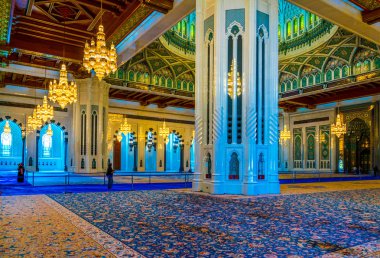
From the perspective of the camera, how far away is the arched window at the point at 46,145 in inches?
753

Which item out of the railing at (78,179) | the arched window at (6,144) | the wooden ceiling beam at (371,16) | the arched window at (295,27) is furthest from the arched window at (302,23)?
the arched window at (6,144)

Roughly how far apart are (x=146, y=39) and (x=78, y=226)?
9168 millimetres

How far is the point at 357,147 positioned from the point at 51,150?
18.5 metres

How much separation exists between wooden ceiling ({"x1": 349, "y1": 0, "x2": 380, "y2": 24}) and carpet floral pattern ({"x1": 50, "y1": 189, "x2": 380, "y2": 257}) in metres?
6.25

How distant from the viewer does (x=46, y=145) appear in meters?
19.3

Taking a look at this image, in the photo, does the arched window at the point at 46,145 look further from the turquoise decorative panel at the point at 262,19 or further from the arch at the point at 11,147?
the turquoise decorative panel at the point at 262,19

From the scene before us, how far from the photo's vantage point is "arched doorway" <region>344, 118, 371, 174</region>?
62.5ft

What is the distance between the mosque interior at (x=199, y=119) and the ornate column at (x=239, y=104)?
0.03 m

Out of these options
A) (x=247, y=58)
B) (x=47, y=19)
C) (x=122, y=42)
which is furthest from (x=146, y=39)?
(x=247, y=58)

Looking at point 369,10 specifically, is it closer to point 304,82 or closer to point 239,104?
point 239,104

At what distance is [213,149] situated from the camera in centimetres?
773

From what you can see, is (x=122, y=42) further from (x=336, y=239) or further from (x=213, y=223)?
(x=336, y=239)

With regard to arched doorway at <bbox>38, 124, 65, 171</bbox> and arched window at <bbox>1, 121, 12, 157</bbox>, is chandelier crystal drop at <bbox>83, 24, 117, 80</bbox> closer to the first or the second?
arched doorway at <bbox>38, 124, 65, 171</bbox>

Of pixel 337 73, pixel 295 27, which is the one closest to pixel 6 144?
pixel 295 27
